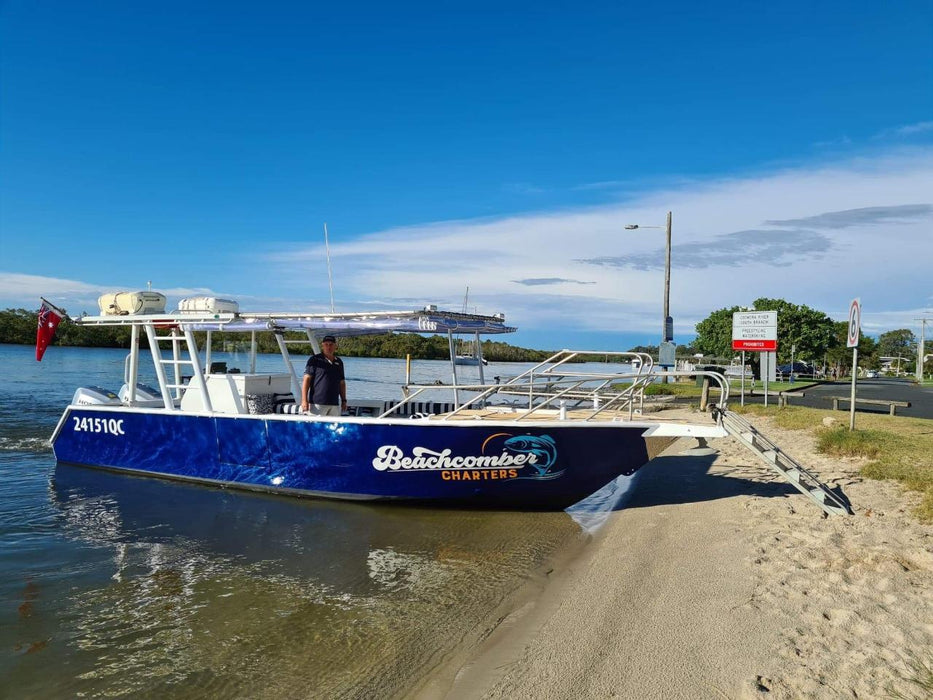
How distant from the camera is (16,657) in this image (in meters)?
4.97

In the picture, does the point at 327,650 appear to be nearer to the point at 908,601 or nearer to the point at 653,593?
the point at 653,593

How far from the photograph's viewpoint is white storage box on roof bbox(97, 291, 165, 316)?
1158cm

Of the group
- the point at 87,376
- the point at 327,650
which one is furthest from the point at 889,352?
the point at 327,650

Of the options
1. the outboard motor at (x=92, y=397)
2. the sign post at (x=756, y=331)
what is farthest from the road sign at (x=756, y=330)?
the outboard motor at (x=92, y=397)

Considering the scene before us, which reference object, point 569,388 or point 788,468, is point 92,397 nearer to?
point 569,388

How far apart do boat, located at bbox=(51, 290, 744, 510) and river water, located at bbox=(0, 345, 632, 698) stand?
0.48 m

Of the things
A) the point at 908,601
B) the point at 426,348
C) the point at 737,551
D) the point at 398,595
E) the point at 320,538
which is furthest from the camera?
the point at 426,348

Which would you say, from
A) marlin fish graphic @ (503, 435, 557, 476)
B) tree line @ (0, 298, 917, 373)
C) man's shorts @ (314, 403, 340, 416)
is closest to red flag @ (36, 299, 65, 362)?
tree line @ (0, 298, 917, 373)

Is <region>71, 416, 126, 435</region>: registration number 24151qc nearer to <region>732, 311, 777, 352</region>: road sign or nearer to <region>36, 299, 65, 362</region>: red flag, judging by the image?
<region>36, 299, 65, 362</region>: red flag

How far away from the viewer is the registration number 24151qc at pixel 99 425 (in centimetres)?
1131

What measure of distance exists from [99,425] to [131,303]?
234 centimetres

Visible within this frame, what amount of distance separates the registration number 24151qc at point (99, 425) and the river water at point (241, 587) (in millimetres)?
1063

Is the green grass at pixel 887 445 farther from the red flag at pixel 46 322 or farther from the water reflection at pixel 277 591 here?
the red flag at pixel 46 322

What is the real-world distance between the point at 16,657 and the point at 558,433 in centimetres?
605
